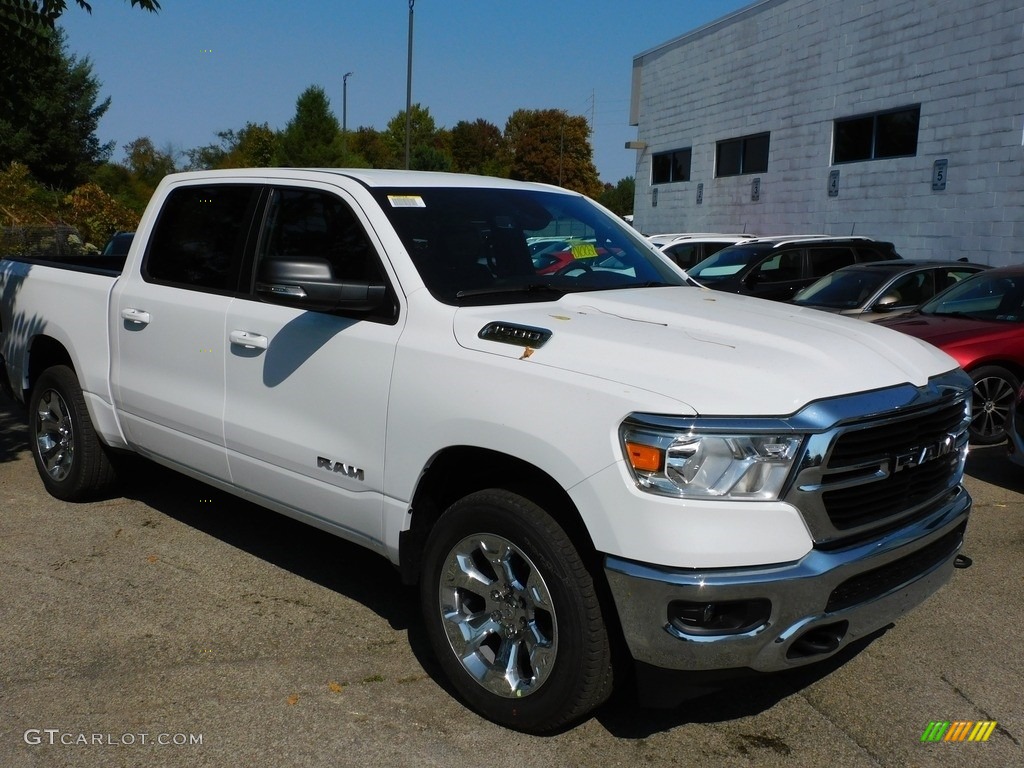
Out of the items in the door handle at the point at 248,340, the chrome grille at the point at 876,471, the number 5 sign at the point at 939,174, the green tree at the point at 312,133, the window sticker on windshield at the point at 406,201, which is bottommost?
the chrome grille at the point at 876,471

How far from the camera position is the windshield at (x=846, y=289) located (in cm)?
1048

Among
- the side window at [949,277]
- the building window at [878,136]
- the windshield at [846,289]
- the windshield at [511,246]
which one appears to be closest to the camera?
the windshield at [511,246]

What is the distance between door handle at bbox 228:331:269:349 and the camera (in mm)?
4383

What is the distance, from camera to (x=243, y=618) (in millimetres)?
4496

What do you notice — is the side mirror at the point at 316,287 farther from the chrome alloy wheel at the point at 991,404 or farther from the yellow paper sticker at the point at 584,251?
the chrome alloy wheel at the point at 991,404

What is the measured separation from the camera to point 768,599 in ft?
9.74

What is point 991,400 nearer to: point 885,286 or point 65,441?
point 885,286

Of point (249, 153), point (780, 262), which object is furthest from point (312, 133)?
point (780, 262)

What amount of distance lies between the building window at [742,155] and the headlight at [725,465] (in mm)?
21820

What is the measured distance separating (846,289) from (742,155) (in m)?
14.8

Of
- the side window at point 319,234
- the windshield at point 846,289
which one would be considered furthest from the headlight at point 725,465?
the windshield at point 846,289

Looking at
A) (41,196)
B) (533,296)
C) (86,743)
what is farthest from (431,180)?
(41,196)

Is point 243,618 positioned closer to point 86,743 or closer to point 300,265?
point 86,743

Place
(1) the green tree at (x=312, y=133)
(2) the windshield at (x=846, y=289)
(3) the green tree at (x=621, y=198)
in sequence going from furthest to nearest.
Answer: (3) the green tree at (x=621, y=198)
(1) the green tree at (x=312, y=133)
(2) the windshield at (x=846, y=289)
